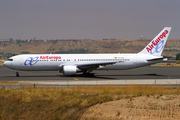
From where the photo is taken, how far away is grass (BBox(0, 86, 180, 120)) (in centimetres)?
1908

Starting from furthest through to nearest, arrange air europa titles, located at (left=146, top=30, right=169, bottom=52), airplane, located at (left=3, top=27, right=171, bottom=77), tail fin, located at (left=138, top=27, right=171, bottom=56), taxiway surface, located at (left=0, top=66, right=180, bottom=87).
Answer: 1. air europa titles, located at (left=146, top=30, right=169, bottom=52)
2. tail fin, located at (left=138, top=27, right=171, bottom=56)
3. airplane, located at (left=3, top=27, right=171, bottom=77)
4. taxiway surface, located at (left=0, top=66, right=180, bottom=87)

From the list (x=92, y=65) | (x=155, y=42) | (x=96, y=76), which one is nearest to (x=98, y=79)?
(x=92, y=65)

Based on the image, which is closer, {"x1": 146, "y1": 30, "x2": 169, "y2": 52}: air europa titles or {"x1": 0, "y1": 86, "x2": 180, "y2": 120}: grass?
{"x1": 0, "y1": 86, "x2": 180, "y2": 120}: grass

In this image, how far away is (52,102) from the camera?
20.5 metres

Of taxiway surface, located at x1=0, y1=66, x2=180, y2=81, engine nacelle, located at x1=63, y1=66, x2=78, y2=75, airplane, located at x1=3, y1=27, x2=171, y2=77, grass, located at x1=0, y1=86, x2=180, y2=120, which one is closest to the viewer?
grass, located at x1=0, y1=86, x2=180, y2=120

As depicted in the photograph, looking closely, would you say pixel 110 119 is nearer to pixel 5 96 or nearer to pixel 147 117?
pixel 147 117

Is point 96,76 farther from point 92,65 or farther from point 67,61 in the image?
point 67,61

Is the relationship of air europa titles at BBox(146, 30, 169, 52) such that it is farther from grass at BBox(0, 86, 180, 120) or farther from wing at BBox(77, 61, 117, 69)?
grass at BBox(0, 86, 180, 120)

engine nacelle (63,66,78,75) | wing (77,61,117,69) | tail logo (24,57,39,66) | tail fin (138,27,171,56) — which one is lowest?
engine nacelle (63,66,78,75)

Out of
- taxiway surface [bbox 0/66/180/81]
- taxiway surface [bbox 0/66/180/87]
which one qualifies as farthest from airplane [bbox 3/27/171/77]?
taxiway surface [bbox 0/66/180/87]

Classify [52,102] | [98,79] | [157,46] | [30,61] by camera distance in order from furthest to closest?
[157,46] → [30,61] → [98,79] → [52,102]

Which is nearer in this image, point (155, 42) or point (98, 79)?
point (98, 79)

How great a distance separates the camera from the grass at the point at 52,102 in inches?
751

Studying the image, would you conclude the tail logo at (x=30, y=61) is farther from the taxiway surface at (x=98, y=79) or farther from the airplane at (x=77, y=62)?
the taxiway surface at (x=98, y=79)
